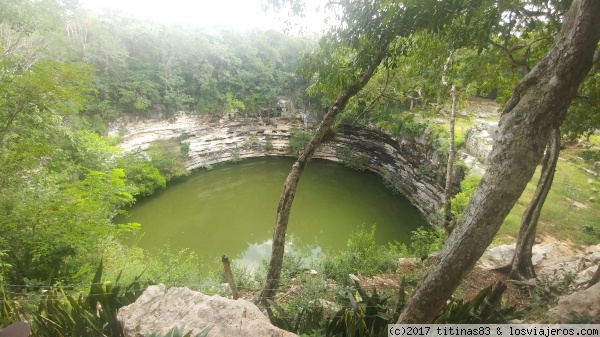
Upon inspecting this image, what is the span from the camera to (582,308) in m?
2.53

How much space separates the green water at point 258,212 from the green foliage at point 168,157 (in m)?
0.64

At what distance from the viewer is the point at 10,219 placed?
4129 millimetres

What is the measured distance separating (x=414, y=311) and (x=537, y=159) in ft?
4.94

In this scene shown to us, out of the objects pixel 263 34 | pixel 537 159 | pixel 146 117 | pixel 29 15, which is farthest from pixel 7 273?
pixel 263 34

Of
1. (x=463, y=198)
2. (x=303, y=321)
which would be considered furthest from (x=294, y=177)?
(x=463, y=198)

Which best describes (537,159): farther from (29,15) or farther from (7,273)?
(29,15)

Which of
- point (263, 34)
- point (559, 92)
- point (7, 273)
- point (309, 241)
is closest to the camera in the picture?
point (559, 92)

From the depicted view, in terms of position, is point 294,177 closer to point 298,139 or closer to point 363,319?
point 363,319

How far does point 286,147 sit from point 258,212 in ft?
21.1

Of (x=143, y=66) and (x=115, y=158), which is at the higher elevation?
(x=143, y=66)

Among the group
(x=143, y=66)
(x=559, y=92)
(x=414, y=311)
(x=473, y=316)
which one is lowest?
(x=473, y=316)

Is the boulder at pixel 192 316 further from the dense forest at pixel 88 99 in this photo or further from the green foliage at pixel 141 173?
the green foliage at pixel 141 173

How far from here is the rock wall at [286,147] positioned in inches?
417

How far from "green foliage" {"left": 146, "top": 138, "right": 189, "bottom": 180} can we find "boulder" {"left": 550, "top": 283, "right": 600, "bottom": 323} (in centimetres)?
1270
